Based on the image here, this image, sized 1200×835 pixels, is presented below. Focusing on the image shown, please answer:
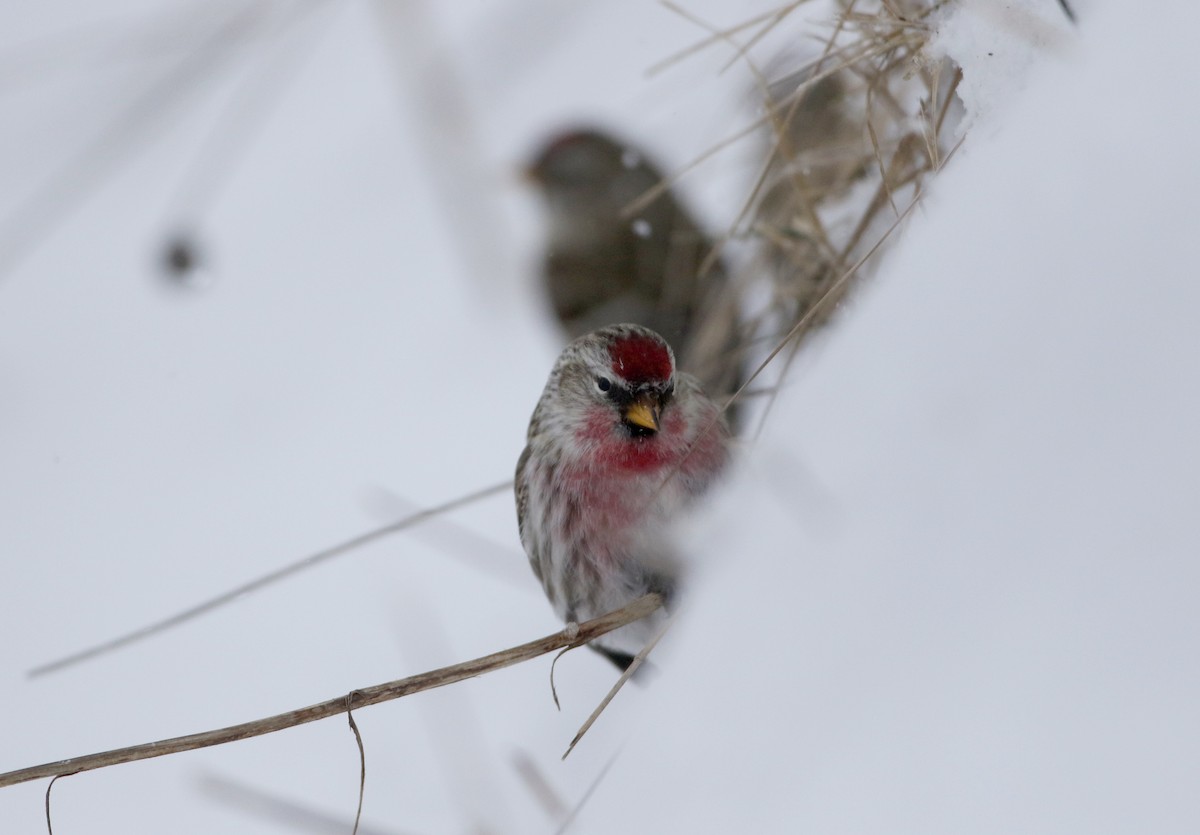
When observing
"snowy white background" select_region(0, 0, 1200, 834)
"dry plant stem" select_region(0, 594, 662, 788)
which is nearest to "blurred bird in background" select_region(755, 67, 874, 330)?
"snowy white background" select_region(0, 0, 1200, 834)

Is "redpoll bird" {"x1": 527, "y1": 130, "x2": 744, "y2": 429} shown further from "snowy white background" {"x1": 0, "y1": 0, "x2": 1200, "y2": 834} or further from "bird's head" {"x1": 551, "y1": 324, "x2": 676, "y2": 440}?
"bird's head" {"x1": 551, "y1": 324, "x2": 676, "y2": 440}

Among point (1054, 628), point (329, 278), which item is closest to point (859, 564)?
point (1054, 628)

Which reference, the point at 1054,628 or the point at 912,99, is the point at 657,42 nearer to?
the point at 912,99

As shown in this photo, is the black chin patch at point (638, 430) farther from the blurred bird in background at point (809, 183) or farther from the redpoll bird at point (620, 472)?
the blurred bird in background at point (809, 183)

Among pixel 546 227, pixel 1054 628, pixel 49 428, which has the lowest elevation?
pixel 49 428

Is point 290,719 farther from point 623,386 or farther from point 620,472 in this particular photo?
point 623,386

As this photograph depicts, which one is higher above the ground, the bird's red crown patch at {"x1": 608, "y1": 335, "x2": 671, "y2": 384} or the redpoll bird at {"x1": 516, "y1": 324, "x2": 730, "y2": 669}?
the bird's red crown patch at {"x1": 608, "y1": 335, "x2": 671, "y2": 384}

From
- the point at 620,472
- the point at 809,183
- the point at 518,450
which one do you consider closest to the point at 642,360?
the point at 620,472
